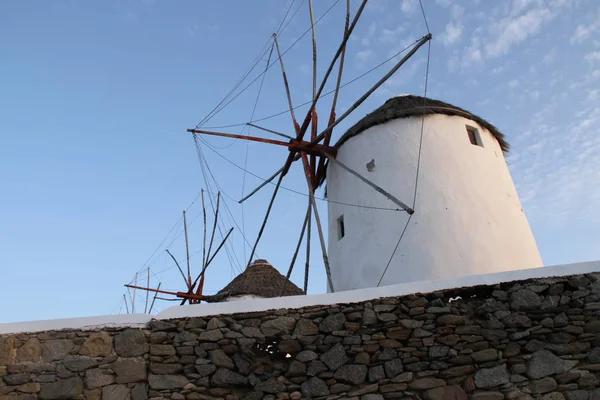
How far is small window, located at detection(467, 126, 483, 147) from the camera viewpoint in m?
9.33

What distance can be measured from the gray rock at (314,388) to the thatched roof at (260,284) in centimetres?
1227

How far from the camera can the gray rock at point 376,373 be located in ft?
17.0

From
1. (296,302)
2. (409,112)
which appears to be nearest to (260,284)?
(409,112)

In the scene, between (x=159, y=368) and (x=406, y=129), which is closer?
(x=159, y=368)

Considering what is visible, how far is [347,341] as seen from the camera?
17.5 feet

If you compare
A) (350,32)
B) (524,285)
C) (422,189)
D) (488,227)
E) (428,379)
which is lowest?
(428,379)

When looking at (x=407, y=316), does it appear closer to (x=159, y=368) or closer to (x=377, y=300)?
(x=377, y=300)

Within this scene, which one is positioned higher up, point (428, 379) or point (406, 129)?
point (406, 129)

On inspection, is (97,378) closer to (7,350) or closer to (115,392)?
(115,392)

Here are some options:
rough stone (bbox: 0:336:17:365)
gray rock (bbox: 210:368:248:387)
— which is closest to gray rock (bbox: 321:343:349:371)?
gray rock (bbox: 210:368:248:387)

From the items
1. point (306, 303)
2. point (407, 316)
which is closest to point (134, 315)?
point (306, 303)

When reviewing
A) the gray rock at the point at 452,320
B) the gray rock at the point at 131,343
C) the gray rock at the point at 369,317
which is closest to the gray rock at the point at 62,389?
the gray rock at the point at 131,343

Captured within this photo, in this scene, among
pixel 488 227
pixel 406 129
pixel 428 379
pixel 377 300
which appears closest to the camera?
pixel 428 379

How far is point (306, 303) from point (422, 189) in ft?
11.9
